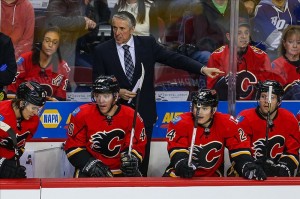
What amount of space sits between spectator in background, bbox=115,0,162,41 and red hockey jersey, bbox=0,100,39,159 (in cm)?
111

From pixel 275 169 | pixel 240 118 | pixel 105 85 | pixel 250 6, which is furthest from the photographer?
pixel 250 6

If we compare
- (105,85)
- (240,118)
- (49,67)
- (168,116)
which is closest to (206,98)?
(240,118)

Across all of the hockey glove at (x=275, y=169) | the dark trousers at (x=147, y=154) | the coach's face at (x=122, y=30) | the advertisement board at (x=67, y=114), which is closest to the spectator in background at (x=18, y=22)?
the advertisement board at (x=67, y=114)

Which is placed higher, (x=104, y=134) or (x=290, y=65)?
(x=290, y=65)

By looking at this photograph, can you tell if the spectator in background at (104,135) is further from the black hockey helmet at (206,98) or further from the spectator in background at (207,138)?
the black hockey helmet at (206,98)

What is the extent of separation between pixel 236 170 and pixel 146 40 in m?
1.22

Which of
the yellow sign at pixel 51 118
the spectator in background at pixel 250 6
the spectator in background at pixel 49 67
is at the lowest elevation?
the yellow sign at pixel 51 118

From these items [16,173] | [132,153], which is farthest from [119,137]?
[16,173]

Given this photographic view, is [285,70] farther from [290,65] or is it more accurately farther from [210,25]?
[210,25]

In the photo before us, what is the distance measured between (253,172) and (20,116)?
1586mm

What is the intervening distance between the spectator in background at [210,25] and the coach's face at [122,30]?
52 cm

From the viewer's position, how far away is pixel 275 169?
18.8 ft

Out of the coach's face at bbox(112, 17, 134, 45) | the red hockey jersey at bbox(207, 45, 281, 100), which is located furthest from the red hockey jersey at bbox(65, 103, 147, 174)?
the red hockey jersey at bbox(207, 45, 281, 100)

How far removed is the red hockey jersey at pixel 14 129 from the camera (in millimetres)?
5520
